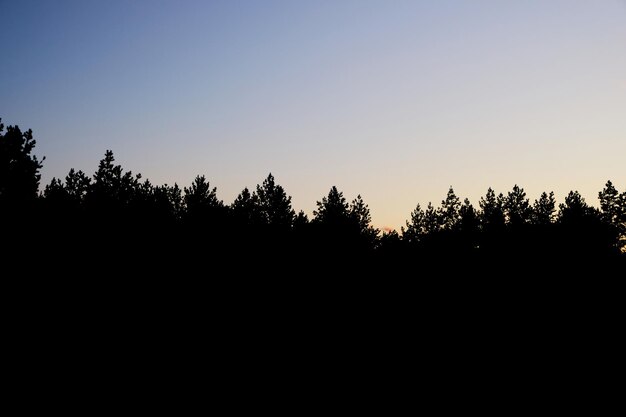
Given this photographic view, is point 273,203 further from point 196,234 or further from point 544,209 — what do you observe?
point 544,209

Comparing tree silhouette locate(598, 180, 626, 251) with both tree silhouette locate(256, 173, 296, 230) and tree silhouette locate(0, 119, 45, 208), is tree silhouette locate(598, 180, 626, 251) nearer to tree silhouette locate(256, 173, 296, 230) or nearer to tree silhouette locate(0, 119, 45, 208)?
tree silhouette locate(256, 173, 296, 230)

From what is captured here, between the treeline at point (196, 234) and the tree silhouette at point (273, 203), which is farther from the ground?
the tree silhouette at point (273, 203)

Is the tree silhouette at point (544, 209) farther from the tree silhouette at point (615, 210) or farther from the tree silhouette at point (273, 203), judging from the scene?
the tree silhouette at point (273, 203)

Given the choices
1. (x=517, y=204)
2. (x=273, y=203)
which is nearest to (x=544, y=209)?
(x=517, y=204)

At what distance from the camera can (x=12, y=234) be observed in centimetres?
1902

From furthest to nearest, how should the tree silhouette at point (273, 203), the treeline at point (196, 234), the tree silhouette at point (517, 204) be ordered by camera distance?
1. the tree silhouette at point (517, 204)
2. the tree silhouette at point (273, 203)
3. the treeline at point (196, 234)

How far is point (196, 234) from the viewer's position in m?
26.3

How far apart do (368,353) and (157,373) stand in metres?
9.53

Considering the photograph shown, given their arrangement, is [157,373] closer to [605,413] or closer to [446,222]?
[605,413]

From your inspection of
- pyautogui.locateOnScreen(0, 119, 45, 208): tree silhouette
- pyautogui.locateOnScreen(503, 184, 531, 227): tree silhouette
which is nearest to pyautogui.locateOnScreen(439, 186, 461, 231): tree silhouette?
pyautogui.locateOnScreen(503, 184, 531, 227): tree silhouette

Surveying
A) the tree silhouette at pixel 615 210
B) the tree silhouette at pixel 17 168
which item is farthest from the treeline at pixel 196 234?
the tree silhouette at pixel 615 210

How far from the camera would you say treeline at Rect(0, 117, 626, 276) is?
21031 millimetres

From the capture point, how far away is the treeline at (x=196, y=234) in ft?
69.0

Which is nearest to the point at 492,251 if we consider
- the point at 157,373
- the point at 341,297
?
the point at 341,297
